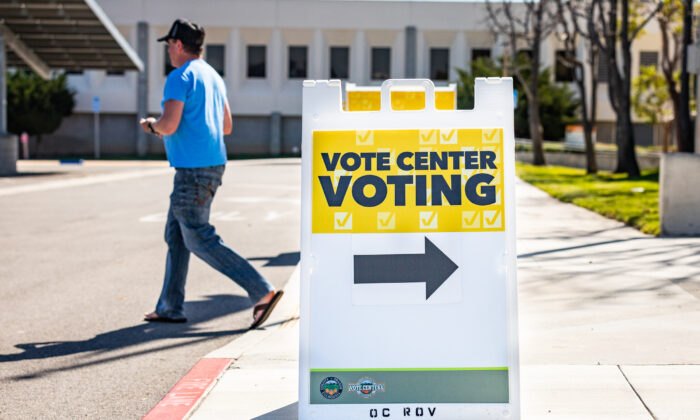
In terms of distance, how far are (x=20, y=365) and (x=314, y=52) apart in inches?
2114

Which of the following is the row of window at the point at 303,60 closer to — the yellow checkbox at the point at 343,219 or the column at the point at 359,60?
the column at the point at 359,60

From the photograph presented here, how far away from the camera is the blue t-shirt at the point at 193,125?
6.28 metres

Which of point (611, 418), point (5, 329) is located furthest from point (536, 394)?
point (5, 329)

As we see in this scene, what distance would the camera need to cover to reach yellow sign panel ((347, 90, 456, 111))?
410cm

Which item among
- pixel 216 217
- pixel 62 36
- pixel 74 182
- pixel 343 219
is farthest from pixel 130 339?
pixel 62 36

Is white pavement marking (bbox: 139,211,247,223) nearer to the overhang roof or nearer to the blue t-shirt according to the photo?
the blue t-shirt

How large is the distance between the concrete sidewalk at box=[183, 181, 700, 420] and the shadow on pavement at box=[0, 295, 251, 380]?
0.46m

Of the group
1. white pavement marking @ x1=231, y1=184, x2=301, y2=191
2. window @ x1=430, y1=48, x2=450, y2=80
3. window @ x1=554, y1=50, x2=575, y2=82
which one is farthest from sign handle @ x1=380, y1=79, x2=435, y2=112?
window @ x1=554, y1=50, x2=575, y2=82

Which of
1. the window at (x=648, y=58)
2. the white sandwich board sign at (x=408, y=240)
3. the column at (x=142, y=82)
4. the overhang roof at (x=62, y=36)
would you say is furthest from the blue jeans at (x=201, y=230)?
the window at (x=648, y=58)

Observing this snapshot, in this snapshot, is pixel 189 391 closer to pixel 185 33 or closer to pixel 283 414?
pixel 283 414

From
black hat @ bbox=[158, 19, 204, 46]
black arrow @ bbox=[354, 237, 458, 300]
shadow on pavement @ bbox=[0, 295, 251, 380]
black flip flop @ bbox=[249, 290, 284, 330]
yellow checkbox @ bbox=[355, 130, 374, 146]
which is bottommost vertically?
shadow on pavement @ bbox=[0, 295, 251, 380]

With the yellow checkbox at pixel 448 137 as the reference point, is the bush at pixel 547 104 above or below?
above

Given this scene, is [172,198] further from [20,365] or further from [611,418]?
[611,418]

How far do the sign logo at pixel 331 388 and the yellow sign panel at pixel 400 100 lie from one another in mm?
1174
